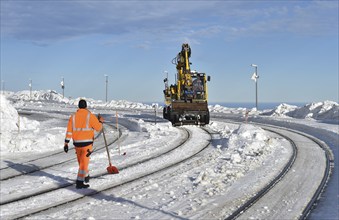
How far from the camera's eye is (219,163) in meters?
11.0

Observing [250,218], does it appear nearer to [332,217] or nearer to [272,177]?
[332,217]

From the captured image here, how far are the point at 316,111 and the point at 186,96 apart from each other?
18.5 metres

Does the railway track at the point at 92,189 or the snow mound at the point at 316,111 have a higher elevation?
the snow mound at the point at 316,111

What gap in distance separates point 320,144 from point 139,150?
25.5 ft

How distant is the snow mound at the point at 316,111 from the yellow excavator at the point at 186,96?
14671 mm

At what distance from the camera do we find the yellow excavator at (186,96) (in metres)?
22.8

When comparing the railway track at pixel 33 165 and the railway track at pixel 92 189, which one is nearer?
the railway track at pixel 92 189

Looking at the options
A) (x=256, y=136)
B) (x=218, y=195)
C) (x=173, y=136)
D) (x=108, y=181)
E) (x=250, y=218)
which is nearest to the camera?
(x=250, y=218)

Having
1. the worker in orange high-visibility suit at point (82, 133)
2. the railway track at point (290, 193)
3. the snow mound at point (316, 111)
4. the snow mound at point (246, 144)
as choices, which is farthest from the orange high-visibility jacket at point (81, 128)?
the snow mound at point (316, 111)

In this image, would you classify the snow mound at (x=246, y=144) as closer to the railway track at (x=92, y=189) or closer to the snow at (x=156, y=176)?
the snow at (x=156, y=176)

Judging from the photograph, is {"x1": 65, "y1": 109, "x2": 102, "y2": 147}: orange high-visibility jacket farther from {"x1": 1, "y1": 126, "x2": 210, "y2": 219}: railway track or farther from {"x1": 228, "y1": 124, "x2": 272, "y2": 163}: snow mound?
{"x1": 228, "y1": 124, "x2": 272, "y2": 163}: snow mound

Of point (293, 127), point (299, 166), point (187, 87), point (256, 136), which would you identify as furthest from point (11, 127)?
point (293, 127)

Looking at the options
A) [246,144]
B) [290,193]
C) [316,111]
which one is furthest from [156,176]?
[316,111]

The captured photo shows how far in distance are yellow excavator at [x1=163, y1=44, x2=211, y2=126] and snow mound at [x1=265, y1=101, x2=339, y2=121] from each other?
14.7 meters
